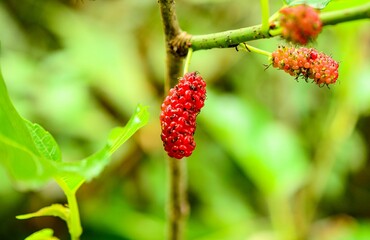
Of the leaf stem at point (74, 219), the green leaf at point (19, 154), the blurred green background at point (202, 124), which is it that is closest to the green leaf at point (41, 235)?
the leaf stem at point (74, 219)

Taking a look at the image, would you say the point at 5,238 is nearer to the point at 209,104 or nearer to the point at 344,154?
the point at 209,104

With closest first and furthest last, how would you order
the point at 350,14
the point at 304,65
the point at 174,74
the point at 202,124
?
the point at 350,14 → the point at 304,65 → the point at 174,74 → the point at 202,124

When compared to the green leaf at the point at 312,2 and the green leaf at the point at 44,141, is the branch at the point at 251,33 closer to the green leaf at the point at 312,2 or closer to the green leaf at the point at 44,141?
the green leaf at the point at 312,2

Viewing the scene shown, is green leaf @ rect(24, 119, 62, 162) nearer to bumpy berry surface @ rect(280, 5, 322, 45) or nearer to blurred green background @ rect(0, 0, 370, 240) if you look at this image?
bumpy berry surface @ rect(280, 5, 322, 45)

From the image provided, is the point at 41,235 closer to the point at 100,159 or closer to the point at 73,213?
the point at 73,213

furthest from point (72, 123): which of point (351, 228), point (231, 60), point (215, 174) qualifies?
point (351, 228)

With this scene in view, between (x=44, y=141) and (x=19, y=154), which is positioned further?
(x=44, y=141)

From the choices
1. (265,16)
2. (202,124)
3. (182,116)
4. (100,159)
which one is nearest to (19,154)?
(100,159)
